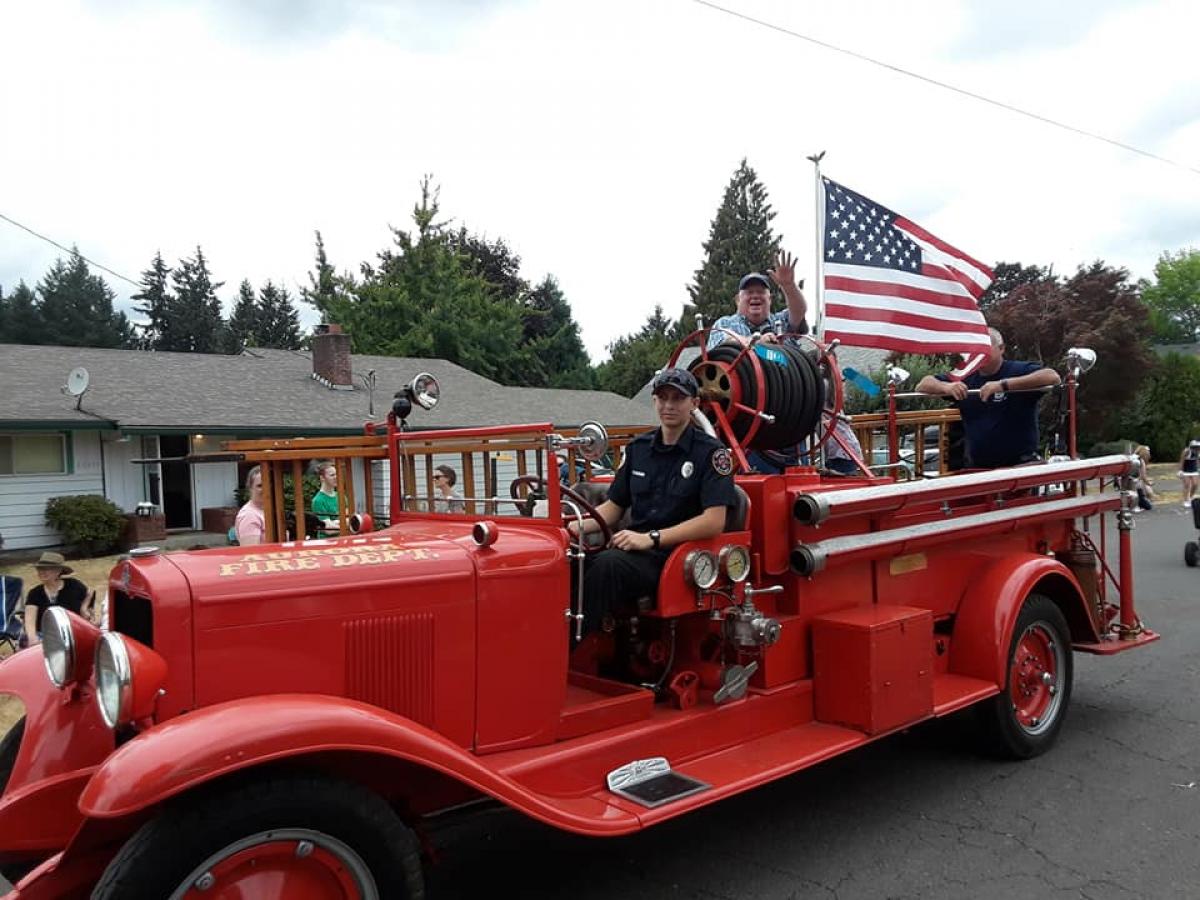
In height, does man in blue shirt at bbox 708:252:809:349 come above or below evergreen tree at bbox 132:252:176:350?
below

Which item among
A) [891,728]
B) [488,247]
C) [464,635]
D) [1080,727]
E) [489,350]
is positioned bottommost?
[1080,727]

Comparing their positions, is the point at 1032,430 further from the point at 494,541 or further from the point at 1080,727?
the point at 494,541

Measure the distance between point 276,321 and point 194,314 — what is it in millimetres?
5023

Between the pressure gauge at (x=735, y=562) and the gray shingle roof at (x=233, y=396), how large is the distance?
15.6 meters

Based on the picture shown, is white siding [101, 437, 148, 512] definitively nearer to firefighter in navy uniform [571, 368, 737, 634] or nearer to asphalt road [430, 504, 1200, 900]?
asphalt road [430, 504, 1200, 900]

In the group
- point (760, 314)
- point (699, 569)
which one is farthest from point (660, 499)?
point (760, 314)

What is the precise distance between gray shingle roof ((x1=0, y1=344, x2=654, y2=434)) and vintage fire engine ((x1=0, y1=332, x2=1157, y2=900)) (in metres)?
14.7

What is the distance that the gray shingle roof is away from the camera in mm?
17188

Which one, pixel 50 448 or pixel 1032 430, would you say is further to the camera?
pixel 50 448

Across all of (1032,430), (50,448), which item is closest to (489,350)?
(50,448)

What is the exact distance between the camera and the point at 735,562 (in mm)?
3938

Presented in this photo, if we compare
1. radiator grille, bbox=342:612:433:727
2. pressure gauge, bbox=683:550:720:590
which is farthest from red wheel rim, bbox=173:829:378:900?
pressure gauge, bbox=683:550:720:590

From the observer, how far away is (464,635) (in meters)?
3.28

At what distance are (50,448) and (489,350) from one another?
683 inches
